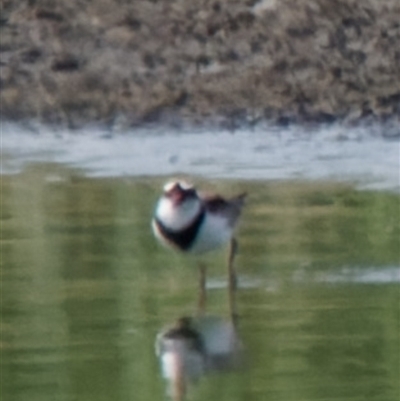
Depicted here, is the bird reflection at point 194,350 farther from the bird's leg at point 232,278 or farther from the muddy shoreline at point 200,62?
the muddy shoreline at point 200,62

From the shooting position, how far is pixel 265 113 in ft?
55.4

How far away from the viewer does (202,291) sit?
11289 millimetres

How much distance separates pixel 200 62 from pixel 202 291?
21.6 ft

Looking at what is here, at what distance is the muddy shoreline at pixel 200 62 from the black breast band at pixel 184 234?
5.39 meters

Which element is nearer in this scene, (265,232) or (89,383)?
(89,383)

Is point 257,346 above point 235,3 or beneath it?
beneath

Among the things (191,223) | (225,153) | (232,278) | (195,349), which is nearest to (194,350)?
(195,349)

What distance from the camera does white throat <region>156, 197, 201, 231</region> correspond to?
11.3 metres

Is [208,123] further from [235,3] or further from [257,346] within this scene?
[257,346]

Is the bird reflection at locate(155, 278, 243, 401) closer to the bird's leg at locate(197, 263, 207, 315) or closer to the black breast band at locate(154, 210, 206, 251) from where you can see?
the bird's leg at locate(197, 263, 207, 315)

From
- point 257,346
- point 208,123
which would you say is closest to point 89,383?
point 257,346

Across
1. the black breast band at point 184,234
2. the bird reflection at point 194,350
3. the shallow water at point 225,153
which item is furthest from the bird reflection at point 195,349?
the shallow water at point 225,153

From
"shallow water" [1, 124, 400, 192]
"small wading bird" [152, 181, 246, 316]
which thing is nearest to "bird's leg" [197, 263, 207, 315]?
"small wading bird" [152, 181, 246, 316]

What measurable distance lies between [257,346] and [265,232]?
106 inches
